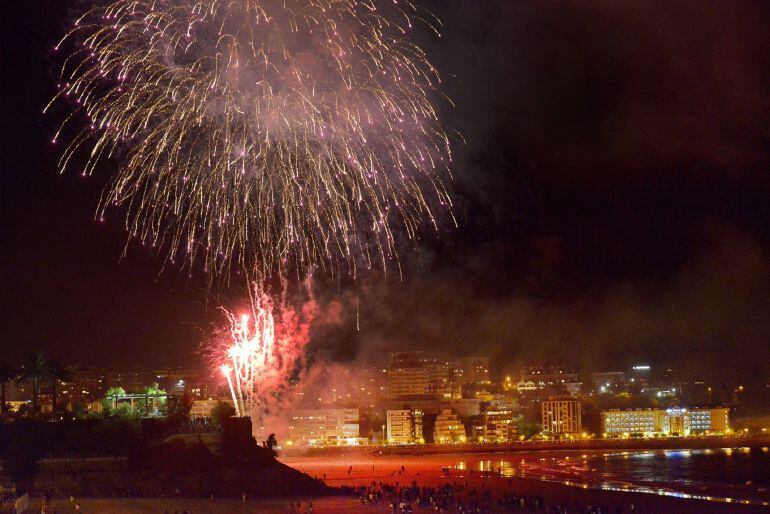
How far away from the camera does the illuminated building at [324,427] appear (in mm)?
75250

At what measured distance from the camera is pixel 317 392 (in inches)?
3558

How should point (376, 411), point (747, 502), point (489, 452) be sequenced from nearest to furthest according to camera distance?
point (747, 502), point (489, 452), point (376, 411)

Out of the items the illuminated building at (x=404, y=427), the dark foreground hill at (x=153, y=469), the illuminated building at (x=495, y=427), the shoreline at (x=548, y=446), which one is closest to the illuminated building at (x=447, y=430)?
the illuminated building at (x=404, y=427)

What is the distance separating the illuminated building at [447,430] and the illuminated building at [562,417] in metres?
13.5

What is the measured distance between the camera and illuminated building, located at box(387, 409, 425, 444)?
80.3 m

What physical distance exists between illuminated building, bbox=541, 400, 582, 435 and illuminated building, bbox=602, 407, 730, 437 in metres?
3.16

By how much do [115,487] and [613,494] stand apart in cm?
2056

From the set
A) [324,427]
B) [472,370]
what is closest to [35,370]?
[324,427]

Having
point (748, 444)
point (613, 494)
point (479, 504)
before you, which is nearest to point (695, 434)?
point (748, 444)

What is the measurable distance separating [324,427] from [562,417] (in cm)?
2960

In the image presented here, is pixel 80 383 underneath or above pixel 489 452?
above

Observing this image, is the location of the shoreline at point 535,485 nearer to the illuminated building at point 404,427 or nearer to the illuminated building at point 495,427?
the illuminated building at point 404,427

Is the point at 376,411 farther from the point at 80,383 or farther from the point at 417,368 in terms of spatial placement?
the point at 80,383

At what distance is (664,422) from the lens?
9494cm
